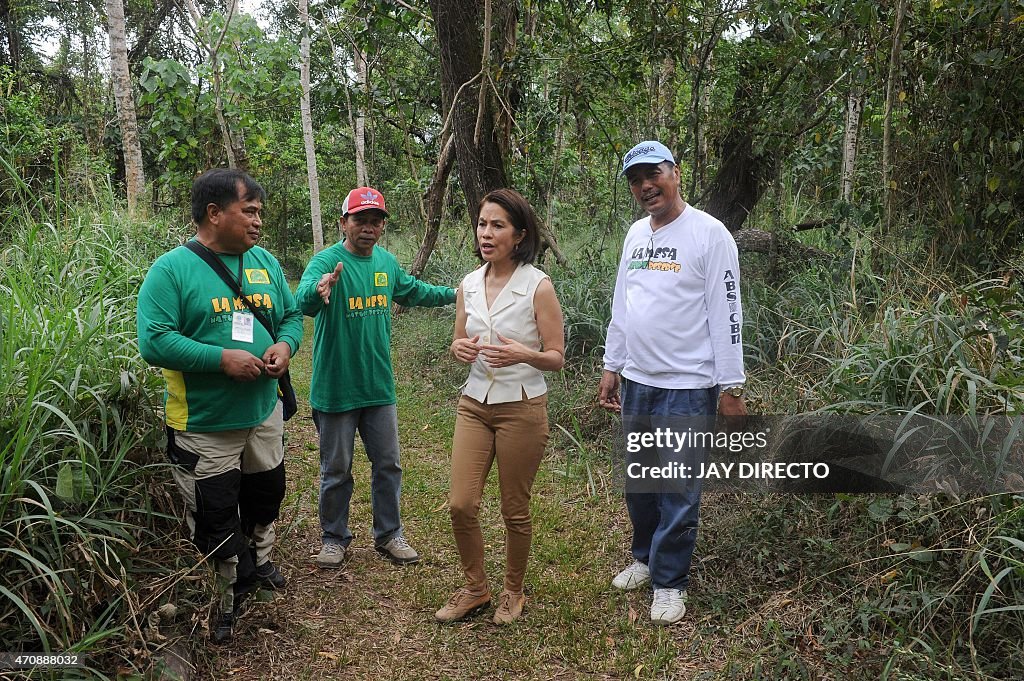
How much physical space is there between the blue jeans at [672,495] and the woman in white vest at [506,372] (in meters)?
0.50

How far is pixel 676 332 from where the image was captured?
128 inches

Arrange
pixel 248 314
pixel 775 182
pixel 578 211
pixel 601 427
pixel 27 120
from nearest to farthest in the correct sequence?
pixel 248 314, pixel 601 427, pixel 775 182, pixel 27 120, pixel 578 211

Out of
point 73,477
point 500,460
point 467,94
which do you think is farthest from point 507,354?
point 467,94

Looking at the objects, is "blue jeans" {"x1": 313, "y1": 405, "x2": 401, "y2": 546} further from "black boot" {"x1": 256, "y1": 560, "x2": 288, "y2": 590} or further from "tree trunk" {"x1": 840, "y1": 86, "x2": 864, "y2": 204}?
"tree trunk" {"x1": 840, "y1": 86, "x2": 864, "y2": 204}

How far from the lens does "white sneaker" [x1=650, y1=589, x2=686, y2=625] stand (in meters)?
3.29

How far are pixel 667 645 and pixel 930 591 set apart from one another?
1051 mm

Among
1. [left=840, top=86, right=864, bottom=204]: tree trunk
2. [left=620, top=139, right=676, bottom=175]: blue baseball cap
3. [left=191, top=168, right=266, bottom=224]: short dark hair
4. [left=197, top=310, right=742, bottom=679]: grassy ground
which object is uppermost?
[left=840, top=86, right=864, bottom=204]: tree trunk

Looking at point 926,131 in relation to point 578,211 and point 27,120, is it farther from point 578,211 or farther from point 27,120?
point 27,120

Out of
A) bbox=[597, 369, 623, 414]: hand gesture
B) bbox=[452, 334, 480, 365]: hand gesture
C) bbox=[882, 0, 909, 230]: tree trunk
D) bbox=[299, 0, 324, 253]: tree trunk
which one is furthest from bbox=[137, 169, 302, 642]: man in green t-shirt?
bbox=[299, 0, 324, 253]: tree trunk

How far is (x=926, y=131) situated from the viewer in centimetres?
489

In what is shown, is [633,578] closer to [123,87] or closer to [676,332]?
[676,332]

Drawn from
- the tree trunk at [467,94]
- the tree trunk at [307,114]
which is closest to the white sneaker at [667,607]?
the tree trunk at [467,94]

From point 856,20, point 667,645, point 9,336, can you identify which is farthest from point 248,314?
point 856,20

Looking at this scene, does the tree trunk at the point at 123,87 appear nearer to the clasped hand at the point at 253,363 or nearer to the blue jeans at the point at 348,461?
the blue jeans at the point at 348,461
